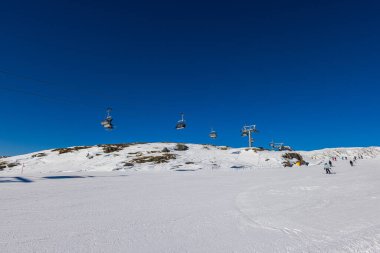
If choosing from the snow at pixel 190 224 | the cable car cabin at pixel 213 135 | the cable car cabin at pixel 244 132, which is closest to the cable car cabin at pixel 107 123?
the cable car cabin at pixel 213 135

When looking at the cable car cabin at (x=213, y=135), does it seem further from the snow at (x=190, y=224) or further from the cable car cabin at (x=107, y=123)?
the snow at (x=190, y=224)

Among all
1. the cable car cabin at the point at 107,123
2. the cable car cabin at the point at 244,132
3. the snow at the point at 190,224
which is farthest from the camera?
the cable car cabin at the point at 244,132

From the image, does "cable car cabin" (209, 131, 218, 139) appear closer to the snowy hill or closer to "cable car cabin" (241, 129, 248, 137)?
the snowy hill

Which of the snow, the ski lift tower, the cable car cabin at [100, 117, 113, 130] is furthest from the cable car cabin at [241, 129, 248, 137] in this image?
the snow

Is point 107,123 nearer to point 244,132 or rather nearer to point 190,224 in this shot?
point 190,224

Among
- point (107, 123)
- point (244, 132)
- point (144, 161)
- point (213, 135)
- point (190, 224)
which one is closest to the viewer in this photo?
point (190, 224)

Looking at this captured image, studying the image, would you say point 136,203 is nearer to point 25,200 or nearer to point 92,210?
point 92,210

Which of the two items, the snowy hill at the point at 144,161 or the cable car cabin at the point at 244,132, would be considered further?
the cable car cabin at the point at 244,132

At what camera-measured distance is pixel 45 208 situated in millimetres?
6457

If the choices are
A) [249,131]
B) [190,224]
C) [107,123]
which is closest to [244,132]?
[249,131]

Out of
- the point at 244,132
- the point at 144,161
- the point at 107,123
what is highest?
the point at 244,132

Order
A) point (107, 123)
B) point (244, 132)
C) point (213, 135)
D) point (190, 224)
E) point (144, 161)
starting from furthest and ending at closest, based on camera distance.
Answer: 1. point (244, 132)
2. point (213, 135)
3. point (144, 161)
4. point (107, 123)
5. point (190, 224)

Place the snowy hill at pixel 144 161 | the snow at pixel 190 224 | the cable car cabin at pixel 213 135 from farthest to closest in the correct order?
the cable car cabin at pixel 213 135, the snowy hill at pixel 144 161, the snow at pixel 190 224

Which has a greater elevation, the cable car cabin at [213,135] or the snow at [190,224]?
the cable car cabin at [213,135]
